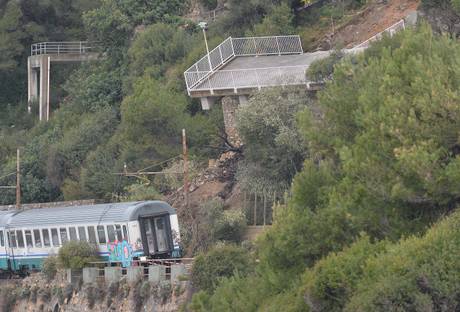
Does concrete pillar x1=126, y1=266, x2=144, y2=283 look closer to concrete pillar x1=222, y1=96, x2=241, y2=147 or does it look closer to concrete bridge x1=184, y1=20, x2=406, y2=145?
concrete bridge x1=184, y1=20, x2=406, y2=145

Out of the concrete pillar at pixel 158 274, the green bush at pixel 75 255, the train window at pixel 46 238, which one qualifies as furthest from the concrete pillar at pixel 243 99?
the concrete pillar at pixel 158 274

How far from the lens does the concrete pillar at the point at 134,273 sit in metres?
41.3

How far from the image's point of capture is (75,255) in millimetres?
44250

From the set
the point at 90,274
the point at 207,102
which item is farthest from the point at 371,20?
the point at 90,274

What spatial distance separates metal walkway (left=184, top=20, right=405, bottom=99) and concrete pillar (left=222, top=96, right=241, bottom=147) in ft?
1.34

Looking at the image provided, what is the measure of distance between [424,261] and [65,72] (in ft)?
169

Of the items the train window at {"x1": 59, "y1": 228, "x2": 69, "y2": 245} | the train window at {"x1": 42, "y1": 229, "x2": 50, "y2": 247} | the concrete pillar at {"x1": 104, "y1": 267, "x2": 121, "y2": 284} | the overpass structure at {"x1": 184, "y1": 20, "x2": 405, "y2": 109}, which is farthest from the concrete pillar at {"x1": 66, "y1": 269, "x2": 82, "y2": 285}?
the overpass structure at {"x1": 184, "y1": 20, "x2": 405, "y2": 109}

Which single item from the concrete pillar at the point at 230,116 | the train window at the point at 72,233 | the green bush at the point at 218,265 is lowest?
the green bush at the point at 218,265

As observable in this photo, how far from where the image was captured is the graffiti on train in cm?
4434

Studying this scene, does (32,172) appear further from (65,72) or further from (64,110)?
(65,72)

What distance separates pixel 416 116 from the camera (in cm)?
2839

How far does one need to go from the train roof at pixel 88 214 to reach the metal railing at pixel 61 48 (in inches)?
968

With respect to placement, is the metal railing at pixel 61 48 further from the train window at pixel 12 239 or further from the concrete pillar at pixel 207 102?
the train window at pixel 12 239

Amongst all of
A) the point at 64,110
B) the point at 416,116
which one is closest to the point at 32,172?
the point at 64,110
